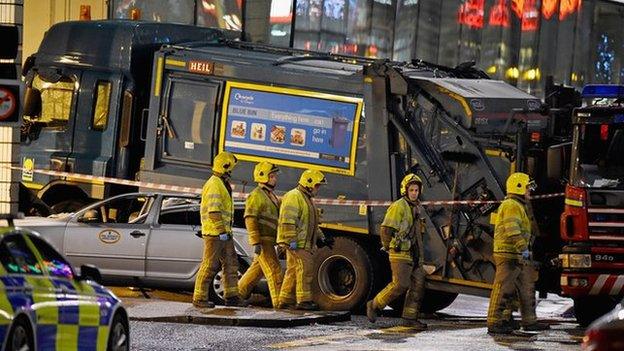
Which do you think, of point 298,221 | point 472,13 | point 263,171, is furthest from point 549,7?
point 298,221

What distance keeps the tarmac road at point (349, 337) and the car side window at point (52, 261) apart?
2.68 m

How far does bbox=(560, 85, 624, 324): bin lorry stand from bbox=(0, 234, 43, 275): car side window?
8221 mm

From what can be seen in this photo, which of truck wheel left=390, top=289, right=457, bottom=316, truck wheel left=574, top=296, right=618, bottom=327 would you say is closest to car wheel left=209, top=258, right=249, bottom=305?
truck wheel left=390, top=289, right=457, bottom=316

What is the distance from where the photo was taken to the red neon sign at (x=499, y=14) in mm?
38562

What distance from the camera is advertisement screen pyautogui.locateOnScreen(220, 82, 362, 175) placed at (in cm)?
2084

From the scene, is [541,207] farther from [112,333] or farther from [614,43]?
[614,43]

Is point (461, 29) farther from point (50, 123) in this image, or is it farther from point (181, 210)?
point (181, 210)

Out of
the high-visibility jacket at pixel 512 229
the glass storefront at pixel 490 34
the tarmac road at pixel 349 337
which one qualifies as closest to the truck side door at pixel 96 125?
the tarmac road at pixel 349 337

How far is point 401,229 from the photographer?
62.8 feet

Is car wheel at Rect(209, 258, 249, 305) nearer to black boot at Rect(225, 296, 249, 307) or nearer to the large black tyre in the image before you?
black boot at Rect(225, 296, 249, 307)

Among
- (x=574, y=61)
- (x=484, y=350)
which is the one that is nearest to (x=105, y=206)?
(x=484, y=350)

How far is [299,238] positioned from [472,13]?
19.2 metres

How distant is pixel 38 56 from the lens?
23953mm

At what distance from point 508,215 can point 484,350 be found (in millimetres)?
2519
